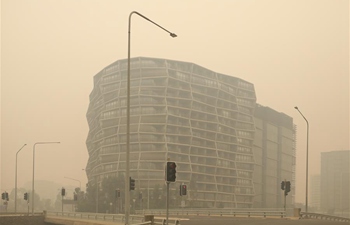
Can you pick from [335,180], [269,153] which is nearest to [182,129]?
[269,153]

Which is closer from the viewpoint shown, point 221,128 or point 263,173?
point 221,128

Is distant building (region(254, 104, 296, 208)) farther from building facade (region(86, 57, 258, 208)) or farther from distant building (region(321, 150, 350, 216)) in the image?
distant building (region(321, 150, 350, 216))

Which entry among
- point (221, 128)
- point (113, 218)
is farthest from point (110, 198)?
point (113, 218)

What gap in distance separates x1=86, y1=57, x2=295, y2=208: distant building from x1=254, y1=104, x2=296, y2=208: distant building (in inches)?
36.2

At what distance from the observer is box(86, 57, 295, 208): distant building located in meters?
157

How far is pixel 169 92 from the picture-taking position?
163250mm

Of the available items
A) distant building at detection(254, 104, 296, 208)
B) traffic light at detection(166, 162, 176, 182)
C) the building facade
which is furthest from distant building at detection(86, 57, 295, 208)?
traffic light at detection(166, 162, 176, 182)

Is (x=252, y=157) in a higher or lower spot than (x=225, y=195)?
higher

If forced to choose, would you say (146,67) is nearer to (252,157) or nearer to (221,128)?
(221,128)

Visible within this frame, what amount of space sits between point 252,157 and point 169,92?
40.2 m

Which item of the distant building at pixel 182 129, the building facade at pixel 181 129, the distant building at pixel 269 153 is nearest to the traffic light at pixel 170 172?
the distant building at pixel 182 129

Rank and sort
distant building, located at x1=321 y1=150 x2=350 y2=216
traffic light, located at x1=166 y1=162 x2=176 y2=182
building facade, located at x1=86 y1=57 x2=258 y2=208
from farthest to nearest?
building facade, located at x1=86 y1=57 x2=258 y2=208 → distant building, located at x1=321 y1=150 x2=350 y2=216 → traffic light, located at x1=166 y1=162 x2=176 y2=182

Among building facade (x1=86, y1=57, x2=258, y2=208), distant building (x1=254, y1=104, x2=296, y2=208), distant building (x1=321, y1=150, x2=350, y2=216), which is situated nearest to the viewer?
distant building (x1=321, y1=150, x2=350, y2=216)

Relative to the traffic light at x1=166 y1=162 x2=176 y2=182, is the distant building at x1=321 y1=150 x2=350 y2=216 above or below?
below
